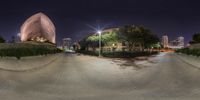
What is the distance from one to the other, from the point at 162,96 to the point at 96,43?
78.8 metres

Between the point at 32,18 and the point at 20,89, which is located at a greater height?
the point at 32,18

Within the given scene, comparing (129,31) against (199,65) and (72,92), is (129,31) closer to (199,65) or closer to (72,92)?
(199,65)

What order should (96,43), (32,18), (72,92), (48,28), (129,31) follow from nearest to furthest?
(72,92) < (129,31) < (96,43) < (32,18) < (48,28)

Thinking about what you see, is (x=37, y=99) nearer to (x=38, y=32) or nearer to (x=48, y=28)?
(x=38, y=32)

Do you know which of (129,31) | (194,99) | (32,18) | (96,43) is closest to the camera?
(194,99)

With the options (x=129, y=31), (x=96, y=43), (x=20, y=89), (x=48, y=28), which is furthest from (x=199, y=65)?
(x=48, y=28)

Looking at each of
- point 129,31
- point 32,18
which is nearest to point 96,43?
point 129,31

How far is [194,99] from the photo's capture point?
9531mm

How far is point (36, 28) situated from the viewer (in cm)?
12100

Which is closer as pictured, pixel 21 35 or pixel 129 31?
pixel 129 31

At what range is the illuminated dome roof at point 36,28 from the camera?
120m

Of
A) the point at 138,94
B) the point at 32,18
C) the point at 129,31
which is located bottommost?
the point at 138,94

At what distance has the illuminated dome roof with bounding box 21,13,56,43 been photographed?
4722 inches

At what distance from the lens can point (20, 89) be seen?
471 inches
